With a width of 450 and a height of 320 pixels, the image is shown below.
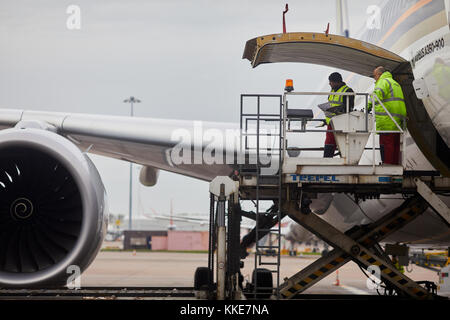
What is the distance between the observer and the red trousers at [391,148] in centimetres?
642

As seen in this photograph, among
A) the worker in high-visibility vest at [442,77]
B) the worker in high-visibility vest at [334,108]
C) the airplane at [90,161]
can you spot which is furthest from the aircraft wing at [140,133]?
the worker in high-visibility vest at [442,77]

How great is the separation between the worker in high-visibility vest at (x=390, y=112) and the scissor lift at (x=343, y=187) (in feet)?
0.53

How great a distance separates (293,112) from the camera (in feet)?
21.2

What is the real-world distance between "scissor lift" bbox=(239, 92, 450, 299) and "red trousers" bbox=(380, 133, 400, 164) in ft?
0.77

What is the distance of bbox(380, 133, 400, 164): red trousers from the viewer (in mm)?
6418

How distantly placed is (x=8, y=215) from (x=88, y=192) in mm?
1049

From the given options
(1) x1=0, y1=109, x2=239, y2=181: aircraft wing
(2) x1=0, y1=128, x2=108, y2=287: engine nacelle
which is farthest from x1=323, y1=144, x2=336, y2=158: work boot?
(2) x1=0, y1=128, x2=108, y2=287: engine nacelle

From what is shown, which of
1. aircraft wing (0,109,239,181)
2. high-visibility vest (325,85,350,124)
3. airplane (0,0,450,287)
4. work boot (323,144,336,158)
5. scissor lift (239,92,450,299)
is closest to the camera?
scissor lift (239,92,450,299)

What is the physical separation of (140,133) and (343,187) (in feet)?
11.5

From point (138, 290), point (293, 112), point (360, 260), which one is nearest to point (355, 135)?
point (293, 112)

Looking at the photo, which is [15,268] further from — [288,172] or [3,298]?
[288,172]

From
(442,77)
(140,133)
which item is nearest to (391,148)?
(442,77)

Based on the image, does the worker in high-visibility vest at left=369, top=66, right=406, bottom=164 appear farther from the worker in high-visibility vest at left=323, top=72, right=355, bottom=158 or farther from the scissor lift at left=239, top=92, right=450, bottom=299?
the worker in high-visibility vest at left=323, top=72, right=355, bottom=158

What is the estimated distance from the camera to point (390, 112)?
20.8ft
